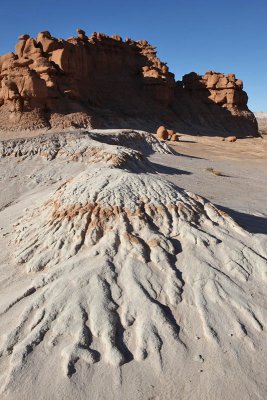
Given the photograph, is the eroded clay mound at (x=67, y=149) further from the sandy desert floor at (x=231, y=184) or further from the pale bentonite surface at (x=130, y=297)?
the pale bentonite surface at (x=130, y=297)

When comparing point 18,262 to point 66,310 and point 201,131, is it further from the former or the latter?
point 201,131

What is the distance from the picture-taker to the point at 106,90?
34.3 metres

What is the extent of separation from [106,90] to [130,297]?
32324mm

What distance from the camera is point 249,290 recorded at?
435cm

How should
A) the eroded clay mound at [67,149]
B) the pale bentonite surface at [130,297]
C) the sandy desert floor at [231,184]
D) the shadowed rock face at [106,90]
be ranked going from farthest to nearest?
1. the shadowed rock face at [106,90]
2. the eroded clay mound at [67,149]
3. the sandy desert floor at [231,184]
4. the pale bentonite surface at [130,297]

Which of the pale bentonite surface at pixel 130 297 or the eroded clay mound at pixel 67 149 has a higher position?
the eroded clay mound at pixel 67 149

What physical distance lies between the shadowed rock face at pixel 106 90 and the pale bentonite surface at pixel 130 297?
64.5 feet

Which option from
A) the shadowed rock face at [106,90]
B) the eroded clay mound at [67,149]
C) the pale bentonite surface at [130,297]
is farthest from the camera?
the shadowed rock face at [106,90]

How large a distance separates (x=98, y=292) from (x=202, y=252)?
1504mm

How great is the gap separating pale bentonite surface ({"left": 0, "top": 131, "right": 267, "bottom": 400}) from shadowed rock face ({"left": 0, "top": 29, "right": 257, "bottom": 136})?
19650 millimetres

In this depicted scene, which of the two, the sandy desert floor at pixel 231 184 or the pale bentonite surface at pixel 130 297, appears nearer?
the pale bentonite surface at pixel 130 297

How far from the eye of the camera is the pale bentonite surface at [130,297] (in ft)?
10.9

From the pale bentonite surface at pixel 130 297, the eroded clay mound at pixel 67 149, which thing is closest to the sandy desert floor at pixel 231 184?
the pale bentonite surface at pixel 130 297

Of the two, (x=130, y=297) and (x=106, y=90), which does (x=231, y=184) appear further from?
(x=106, y=90)
